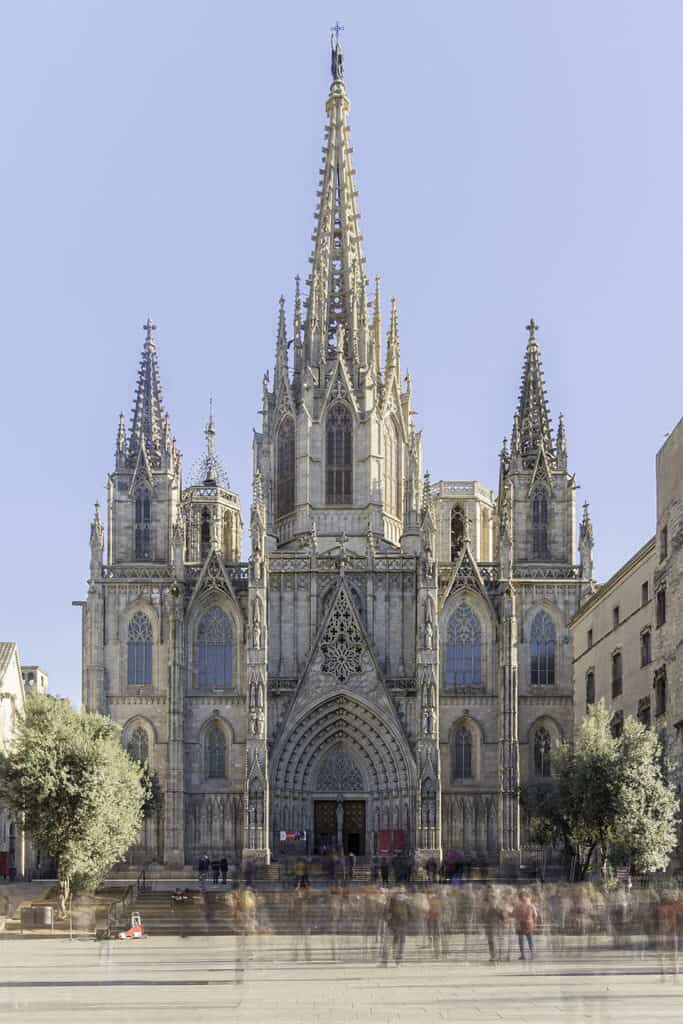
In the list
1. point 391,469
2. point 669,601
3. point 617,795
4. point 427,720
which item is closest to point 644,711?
point 669,601

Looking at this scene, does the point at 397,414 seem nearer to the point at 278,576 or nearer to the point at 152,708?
the point at 278,576

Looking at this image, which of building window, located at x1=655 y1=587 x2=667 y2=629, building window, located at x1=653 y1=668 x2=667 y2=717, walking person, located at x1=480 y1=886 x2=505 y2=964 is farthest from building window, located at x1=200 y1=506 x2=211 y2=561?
walking person, located at x1=480 y1=886 x2=505 y2=964

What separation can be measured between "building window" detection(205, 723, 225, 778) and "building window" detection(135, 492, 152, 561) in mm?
9660

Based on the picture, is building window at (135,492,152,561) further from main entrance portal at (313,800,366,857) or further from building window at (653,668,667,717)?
building window at (653,668,667,717)

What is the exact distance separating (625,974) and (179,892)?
90.2 feet

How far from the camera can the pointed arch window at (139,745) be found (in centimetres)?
8094

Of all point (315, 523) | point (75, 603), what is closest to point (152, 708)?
point (75, 603)

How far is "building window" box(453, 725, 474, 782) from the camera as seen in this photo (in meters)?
81.2

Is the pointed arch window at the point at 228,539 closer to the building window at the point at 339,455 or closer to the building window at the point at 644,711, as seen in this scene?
the building window at the point at 339,455

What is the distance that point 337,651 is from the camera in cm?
8081

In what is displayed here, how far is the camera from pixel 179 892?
59844mm

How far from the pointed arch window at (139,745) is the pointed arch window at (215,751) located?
2.88m

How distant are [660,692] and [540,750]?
20.4m

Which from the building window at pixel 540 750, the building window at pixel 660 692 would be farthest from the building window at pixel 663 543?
the building window at pixel 540 750
